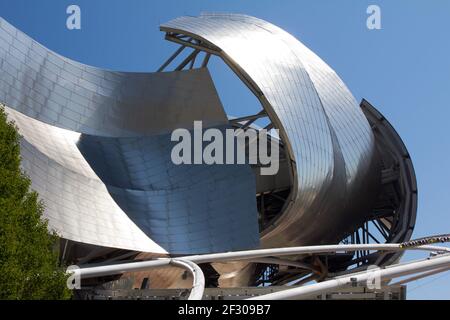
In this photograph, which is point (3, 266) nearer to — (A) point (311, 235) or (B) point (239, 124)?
(A) point (311, 235)

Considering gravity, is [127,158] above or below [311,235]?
above

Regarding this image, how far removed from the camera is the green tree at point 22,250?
1175cm

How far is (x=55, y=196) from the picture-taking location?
94.0 feet

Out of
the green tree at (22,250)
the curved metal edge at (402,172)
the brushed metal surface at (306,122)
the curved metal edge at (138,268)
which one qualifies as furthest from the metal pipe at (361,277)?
the curved metal edge at (402,172)

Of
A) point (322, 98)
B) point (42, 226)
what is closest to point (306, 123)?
point (322, 98)

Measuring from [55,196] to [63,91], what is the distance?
7260 mm

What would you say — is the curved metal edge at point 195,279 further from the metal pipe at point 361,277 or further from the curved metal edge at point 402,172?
the curved metal edge at point 402,172

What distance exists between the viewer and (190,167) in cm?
3375

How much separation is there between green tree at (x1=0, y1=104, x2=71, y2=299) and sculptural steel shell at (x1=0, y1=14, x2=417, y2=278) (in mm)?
14334

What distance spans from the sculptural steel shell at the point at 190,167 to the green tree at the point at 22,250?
564 inches

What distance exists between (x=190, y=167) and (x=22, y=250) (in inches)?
844

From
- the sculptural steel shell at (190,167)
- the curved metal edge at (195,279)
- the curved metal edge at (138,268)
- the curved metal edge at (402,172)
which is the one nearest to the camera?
the curved metal edge at (195,279)

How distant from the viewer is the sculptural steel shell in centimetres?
3059
